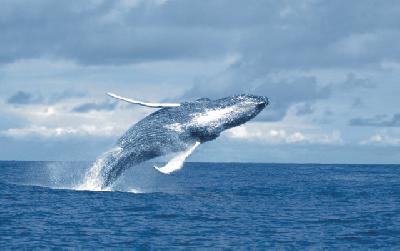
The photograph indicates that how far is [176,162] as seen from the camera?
28203 millimetres

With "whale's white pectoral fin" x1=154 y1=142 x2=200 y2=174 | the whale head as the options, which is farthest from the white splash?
the whale head

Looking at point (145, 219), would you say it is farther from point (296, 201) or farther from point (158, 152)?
point (296, 201)

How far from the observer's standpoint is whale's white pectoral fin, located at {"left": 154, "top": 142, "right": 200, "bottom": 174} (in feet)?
91.4

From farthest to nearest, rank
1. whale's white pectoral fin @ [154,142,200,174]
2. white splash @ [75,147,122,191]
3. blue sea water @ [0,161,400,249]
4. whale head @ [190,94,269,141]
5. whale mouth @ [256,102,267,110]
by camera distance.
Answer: white splash @ [75,147,122,191], whale's white pectoral fin @ [154,142,200,174], whale head @ [190,94,269,141], whale mouth @ [256,102,267,110], blue sea water @ [0,161,400,249]

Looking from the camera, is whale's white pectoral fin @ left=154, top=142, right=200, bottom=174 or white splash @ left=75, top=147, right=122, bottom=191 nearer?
whale's white pectoral fin @ left=154, top=142, right=200, bottom=174

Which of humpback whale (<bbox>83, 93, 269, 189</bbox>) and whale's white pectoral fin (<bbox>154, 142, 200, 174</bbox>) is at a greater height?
humpback whale (<bbox>83, 93, 269, 189</bbox>)

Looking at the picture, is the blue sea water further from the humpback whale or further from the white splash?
the humpback whale

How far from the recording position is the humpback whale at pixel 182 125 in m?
27.4

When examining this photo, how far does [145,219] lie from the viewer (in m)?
27.0

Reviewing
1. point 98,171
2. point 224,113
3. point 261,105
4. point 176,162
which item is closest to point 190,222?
point 176,162

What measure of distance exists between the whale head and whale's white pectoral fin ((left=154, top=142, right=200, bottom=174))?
0.91m

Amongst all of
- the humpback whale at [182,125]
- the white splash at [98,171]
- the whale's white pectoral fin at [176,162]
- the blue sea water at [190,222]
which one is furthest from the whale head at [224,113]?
the white splash at [98,171]

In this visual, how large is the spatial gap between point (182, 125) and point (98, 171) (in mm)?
5715

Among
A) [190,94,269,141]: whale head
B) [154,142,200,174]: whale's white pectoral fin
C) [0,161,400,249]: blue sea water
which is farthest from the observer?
[154,142,200,174]: whale's white pectoral fin
